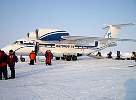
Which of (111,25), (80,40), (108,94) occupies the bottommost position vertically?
(108,94)

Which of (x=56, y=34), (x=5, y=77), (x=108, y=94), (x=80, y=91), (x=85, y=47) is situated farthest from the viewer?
(x=85, y=47)

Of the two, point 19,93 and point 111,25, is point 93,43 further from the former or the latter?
point 19,93

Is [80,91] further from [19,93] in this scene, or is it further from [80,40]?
[80,40]

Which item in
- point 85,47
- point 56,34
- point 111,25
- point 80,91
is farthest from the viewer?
point 111,25

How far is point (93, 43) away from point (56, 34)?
21.7ft

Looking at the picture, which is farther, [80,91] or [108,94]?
[80,91]

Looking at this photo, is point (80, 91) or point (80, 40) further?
point (80, 40)

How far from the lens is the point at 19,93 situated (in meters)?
8.59

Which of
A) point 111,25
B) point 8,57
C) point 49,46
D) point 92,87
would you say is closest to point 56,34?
point 49,46

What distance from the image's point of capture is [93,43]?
34.4 meters

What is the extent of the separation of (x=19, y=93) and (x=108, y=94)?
3260 mm

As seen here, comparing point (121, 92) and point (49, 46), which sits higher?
point (49, 46)

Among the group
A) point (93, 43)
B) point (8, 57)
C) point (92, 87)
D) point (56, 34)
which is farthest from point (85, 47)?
point (92, 87)

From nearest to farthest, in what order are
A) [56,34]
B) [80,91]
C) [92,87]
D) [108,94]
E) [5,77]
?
1. [108,94]
2. [80,91]
3. [92,87]
4. [5,77]
5. [56,34]
